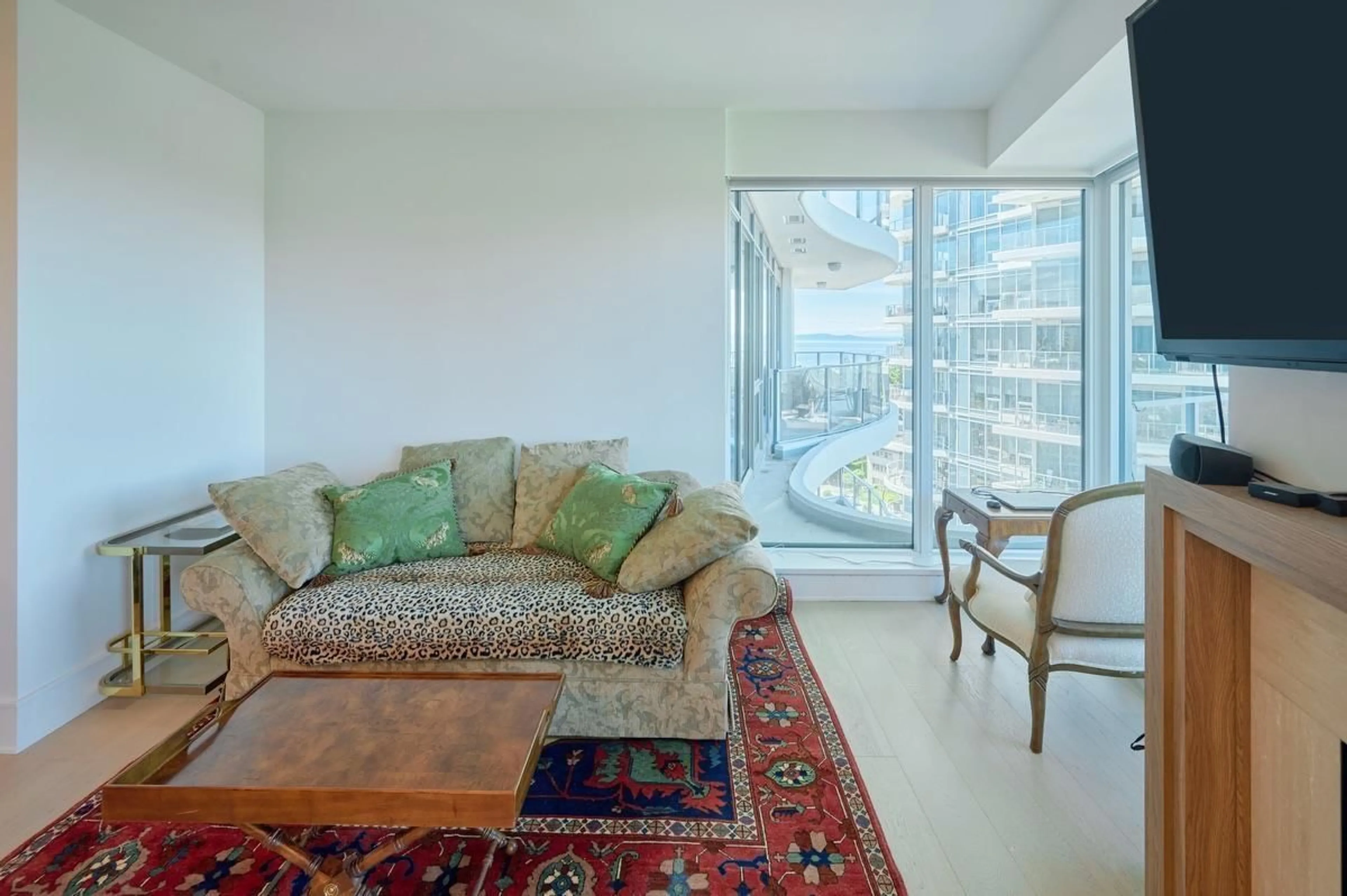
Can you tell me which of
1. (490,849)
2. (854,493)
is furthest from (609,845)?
(854,493)

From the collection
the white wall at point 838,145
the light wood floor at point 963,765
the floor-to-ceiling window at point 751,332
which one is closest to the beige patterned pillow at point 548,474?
the floor-to-ceiling window at point 751,332

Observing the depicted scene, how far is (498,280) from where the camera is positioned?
3.51 metres

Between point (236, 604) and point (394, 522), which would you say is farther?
point (394, 522)

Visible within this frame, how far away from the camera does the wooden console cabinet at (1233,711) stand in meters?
1.15

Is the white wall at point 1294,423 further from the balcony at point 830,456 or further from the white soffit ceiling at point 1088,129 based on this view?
the balcony at point 830,456

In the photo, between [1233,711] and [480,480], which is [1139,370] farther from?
[480,480]

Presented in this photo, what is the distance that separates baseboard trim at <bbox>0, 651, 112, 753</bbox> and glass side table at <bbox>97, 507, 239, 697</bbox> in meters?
0.05

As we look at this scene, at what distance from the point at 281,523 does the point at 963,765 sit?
2.46 meters

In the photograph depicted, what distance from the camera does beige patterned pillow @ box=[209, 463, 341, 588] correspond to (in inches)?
94.8

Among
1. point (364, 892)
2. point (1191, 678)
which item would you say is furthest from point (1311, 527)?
point (364, 892)

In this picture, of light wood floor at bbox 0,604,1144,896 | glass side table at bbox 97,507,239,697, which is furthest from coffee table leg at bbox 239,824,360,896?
glass side table at bbox 97,507,239,697

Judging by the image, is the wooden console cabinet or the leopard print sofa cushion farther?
the leopard print sofa cushion

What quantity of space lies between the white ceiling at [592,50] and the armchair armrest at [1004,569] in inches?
79.7

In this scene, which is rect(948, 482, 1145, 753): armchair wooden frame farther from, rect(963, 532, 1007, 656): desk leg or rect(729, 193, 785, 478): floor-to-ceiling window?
rect(729, 193, 785, 478): floor-to-ceiling window
